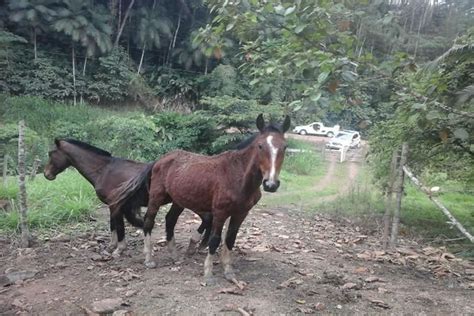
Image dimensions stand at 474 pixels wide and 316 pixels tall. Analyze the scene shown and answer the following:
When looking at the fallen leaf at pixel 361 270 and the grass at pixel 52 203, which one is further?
the grass at pixel 52 203

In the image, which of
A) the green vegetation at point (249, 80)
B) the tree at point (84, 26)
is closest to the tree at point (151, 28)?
the green vegetation at point (249, 80)

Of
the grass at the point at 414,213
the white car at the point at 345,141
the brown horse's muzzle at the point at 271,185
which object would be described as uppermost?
the brown horse's muzzle at the point at 271,185

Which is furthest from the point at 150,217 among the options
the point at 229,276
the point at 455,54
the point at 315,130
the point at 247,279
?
the point at 315,130

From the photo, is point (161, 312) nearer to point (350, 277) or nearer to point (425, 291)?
point (350, 277)

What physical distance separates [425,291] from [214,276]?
231 cm

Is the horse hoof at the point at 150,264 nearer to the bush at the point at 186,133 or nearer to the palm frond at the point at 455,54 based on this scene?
the palm frond at the point at 455,54

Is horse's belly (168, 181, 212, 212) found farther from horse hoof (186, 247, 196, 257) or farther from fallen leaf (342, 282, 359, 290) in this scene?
fallen leaf (342, 282, 359, 290)

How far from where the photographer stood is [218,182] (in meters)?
4.51

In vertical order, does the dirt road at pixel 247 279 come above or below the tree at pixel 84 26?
below

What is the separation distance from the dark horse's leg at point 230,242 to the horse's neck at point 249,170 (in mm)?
377

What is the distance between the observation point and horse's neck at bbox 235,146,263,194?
4.26 metres

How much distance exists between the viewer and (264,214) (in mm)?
8125

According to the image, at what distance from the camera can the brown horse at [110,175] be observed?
17.8 ft

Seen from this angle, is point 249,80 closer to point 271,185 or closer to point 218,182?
point 218,182
